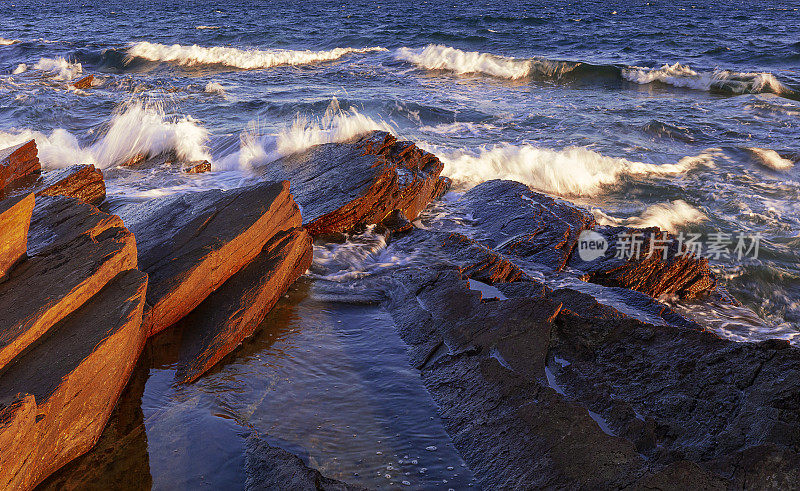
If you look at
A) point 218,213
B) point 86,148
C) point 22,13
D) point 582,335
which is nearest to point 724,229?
point 582,335

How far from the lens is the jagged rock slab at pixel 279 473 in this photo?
9.67 ft

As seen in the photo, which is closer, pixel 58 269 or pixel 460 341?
pixel 58 269

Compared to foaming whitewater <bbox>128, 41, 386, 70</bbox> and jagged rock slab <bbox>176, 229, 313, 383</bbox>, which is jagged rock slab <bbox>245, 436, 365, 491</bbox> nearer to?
jagged rock slab <bbox>176, 229, 313, 383</bbox>

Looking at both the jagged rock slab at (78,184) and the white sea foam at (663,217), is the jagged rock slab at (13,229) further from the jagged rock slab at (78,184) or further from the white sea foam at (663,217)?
the white sea foam at (663,217)

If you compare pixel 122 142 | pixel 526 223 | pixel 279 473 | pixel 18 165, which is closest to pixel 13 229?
pixel 279 473

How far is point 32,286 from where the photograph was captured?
3820mm

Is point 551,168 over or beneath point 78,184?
beneath

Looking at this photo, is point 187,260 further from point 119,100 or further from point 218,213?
point 119,100

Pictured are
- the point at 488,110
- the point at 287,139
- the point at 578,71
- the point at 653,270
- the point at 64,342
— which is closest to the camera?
the point at 64,342

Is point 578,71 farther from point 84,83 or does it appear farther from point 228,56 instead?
point 84,83

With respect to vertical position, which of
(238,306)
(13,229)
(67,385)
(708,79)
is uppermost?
(13,229)

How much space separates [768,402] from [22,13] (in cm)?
5559

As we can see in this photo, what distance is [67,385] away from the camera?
3.26 meters

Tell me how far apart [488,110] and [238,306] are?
38.6 ft
